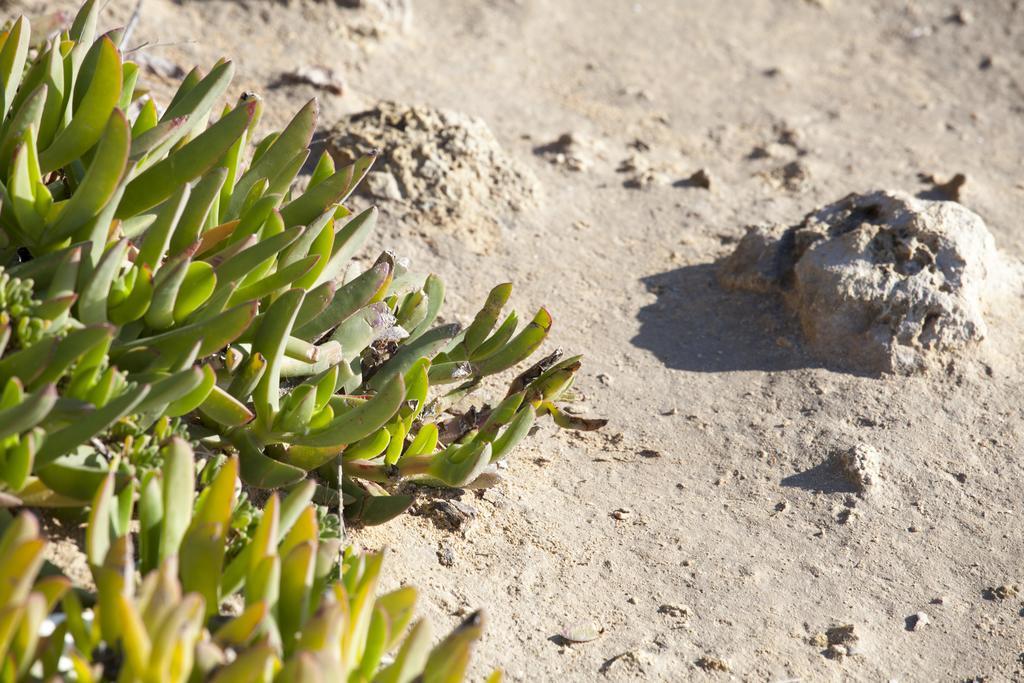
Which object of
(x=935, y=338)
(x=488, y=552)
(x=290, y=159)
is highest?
(x=290, y=159)

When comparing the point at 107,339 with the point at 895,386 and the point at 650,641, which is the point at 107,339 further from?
the point at 895,386

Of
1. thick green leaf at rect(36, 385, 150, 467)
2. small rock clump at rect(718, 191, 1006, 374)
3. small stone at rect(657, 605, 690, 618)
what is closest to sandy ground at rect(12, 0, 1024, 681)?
small stone at rect(657, 605, 690, 618)

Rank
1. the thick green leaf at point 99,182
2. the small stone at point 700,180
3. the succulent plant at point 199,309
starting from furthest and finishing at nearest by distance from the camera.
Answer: the small stone at point 700,180 < the thick green leaf at point 99,182 < the succulent plant at point 199,309

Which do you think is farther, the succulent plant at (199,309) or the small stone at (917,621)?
the small stone at (917,621)

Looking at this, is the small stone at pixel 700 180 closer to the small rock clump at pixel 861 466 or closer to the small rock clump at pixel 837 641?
the small rock clump at pixel 861 466

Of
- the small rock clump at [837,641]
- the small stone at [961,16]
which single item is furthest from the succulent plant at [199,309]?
the small stone at [961,16]

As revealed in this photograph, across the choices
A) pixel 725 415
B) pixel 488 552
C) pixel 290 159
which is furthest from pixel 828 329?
pixel 290 159

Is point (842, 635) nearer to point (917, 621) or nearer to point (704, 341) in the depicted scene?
point (917, 621)
